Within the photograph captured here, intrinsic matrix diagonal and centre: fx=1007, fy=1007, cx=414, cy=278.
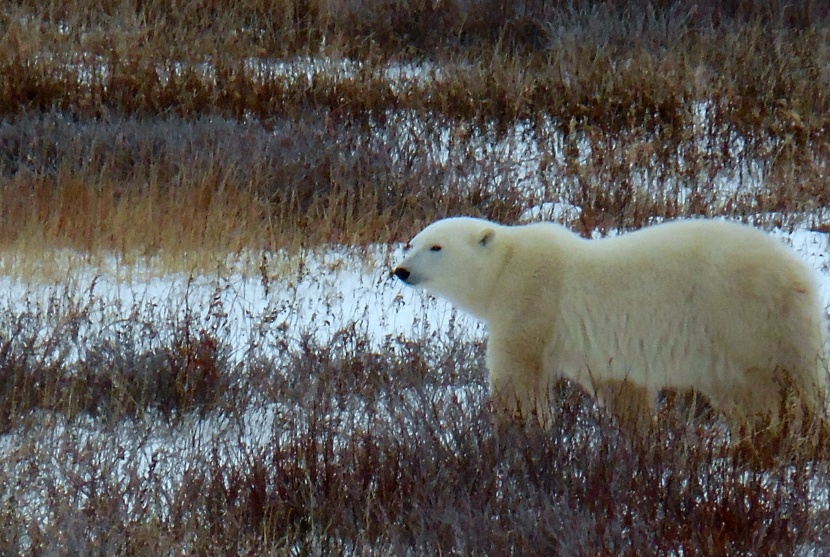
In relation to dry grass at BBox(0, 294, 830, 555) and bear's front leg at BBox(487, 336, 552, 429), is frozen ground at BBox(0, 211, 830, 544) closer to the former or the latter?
dry grass at BBox(0, 294, 830, 555)

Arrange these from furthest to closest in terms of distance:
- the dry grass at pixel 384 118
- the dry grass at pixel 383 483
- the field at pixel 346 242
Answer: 1. the dry grass at pixel 384 118
2. the field at pixel 346 242
3. the dry grass at pixel 383 483

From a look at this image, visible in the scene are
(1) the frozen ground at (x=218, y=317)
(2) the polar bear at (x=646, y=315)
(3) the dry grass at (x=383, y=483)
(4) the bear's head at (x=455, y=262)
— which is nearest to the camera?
(3) the dry grass at (x=383, y=483)

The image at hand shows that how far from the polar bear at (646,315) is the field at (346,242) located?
0.13 meters

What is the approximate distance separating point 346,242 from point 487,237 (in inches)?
87.8

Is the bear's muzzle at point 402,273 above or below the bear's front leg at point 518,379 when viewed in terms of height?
above

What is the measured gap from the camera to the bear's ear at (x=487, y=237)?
10.6ft

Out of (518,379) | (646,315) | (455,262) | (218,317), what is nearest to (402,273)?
(455,262)

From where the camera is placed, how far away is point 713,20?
9820 mm

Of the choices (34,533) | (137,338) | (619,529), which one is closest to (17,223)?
(137,338)

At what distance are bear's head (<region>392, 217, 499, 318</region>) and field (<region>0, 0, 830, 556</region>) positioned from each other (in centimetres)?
34

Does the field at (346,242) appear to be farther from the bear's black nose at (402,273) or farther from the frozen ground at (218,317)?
the bear's black nose at (402,273)

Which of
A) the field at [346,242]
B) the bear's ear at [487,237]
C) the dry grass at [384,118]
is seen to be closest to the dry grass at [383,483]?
the field at [346,242]

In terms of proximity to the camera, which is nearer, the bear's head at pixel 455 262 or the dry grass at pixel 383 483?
the dry grass at pixel 383 483

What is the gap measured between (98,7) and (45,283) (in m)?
6.79
